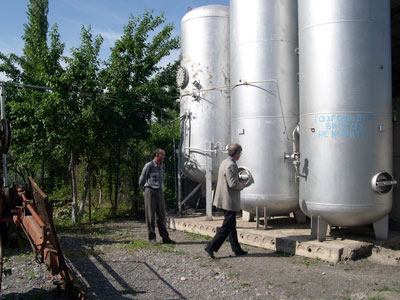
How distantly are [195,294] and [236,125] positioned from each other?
3.97m

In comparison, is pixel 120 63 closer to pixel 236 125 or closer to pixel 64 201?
pixel 236 125

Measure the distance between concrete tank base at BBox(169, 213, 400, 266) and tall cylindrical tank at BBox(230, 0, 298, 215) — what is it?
0.49 meters

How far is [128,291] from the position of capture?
193 inches

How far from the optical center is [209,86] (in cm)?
941

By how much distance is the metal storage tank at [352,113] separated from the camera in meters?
6.09

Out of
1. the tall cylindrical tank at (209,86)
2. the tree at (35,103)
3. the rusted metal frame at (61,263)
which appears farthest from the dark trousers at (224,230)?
the tree at (35,103)

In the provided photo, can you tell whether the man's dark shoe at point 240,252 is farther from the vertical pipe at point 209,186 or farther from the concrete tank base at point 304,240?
the vertical pipe at point 209,186

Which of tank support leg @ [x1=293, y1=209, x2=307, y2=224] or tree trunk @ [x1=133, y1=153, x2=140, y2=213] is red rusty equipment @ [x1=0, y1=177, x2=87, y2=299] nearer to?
tank support leg @ [x1=293, y1=209, x2=307, y2=224]

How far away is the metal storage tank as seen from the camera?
609 cm

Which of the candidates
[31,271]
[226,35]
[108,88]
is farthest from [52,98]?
[31,271]

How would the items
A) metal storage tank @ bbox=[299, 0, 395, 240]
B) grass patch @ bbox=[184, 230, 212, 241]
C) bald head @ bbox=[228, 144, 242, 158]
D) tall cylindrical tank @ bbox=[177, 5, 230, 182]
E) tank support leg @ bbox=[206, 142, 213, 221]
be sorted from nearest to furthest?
metal storage tank @ bbox=[299, 0, 395, 240] → bald head @ bbox=[228, 144, 242, 158] → grass patch @ bbox=[184, 230, 212, 241] → tank support leg @ bbox=[206, 142, 213, 221] → tall cylindrical tank @ bbox=[177, 5, 230, 182]

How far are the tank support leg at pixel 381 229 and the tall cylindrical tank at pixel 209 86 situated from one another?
12.5 ft

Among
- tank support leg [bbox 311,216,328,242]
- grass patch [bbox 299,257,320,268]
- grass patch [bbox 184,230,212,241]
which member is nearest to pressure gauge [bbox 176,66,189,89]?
grass patch [bbox 184,230,212,241]

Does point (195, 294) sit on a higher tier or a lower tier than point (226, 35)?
lower
